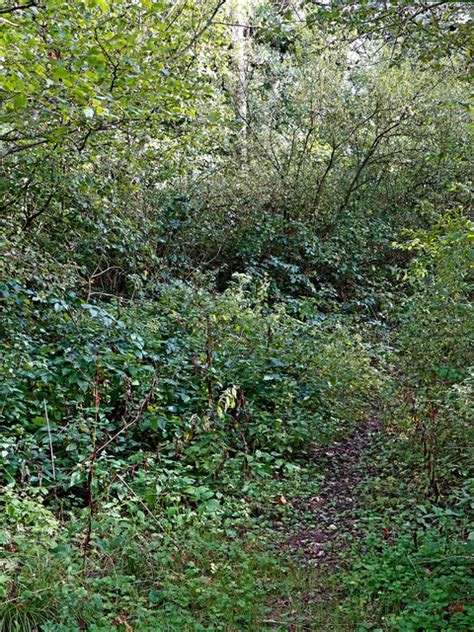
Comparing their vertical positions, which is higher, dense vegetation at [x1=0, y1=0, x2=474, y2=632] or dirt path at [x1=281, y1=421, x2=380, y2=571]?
dense vegetation at [x1=0, y1=0, x2=474, y2=632]

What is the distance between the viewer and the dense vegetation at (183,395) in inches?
130

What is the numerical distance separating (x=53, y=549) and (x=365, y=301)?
8032 millimetres

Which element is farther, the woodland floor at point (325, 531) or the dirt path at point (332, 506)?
the dirt path at point (332, 506)

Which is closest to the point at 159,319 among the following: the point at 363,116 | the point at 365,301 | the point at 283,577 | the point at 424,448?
the point at 424,448

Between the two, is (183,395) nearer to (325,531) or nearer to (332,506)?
(332,506)

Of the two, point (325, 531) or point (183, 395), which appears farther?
point (183, 395)

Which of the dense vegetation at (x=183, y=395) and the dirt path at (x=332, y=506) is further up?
the dense vegetation at (x=183, y=395)

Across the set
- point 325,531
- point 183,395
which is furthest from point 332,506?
point 183,395

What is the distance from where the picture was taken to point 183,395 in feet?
17.1

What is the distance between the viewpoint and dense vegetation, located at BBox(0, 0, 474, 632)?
10.8 ft

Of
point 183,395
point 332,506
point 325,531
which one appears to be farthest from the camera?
point 183,395

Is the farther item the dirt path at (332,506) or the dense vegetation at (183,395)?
the dirt path at (332,506)

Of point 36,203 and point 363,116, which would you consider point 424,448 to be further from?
point 363,116

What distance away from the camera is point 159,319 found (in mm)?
6680
